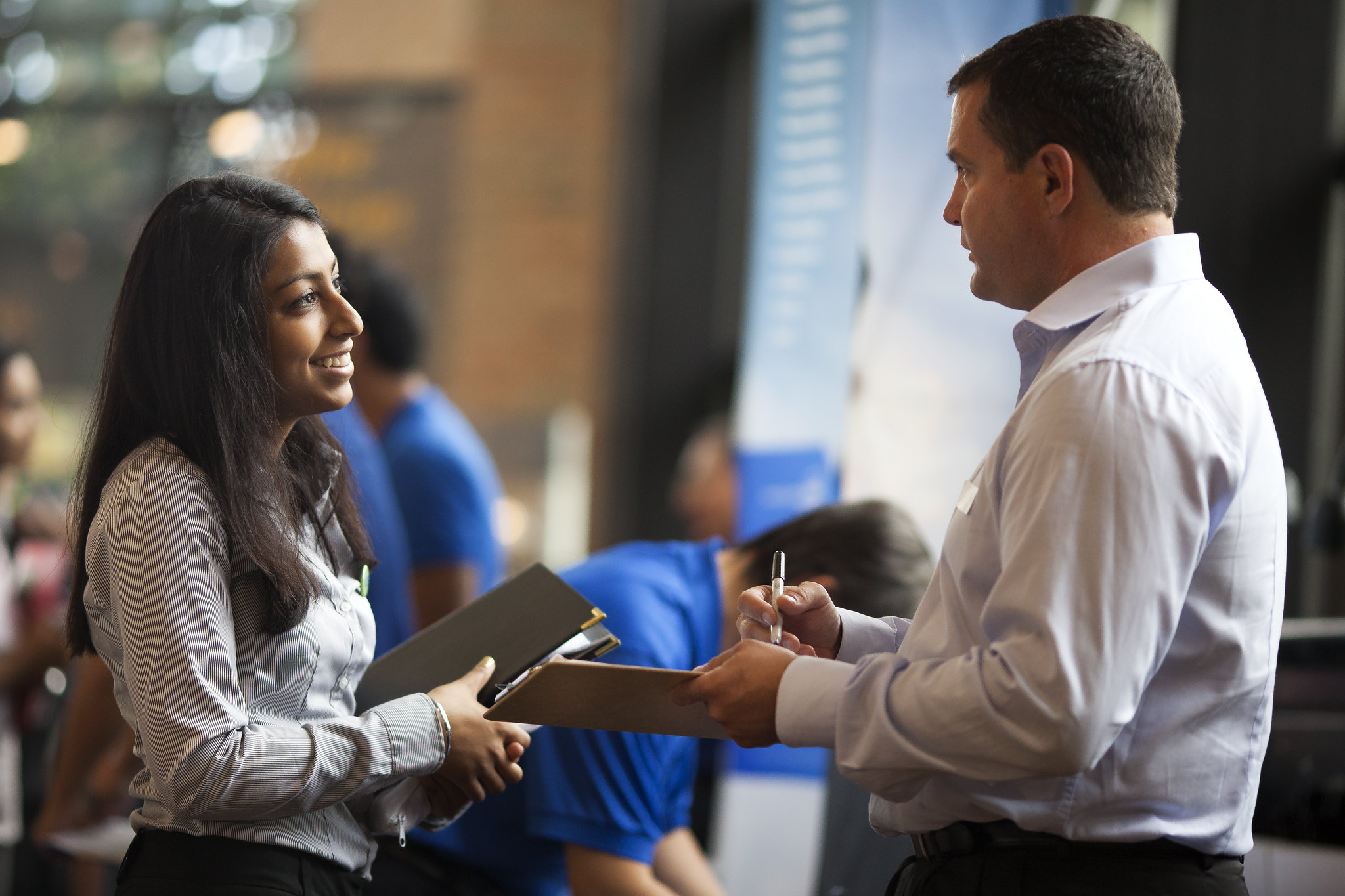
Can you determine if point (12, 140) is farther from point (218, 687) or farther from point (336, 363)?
point (218, 687)

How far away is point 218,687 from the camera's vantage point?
1.17 metres

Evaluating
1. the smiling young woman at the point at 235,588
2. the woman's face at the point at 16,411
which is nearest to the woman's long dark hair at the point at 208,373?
the smiling young woman at the point at 235,588

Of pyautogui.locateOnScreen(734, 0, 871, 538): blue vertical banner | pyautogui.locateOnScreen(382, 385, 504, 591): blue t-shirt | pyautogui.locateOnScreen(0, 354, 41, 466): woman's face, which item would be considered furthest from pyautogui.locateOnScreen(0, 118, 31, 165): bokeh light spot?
pyautogui.locateOnScreen(734, 0, 871, 538): blue vertical banner

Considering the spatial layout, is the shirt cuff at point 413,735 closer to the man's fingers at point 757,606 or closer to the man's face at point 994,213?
the man's fingers at point 757,606

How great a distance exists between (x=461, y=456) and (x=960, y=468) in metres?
1.30

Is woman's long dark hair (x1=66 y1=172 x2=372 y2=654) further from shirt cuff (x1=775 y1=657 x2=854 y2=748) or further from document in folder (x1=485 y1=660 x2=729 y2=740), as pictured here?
shirt cuff (x1=775 y1=657 x2=854 y2=748)

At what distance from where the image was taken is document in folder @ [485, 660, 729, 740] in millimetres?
1198

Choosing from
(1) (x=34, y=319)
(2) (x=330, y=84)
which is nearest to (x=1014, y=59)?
(2) (x=330, y=84)

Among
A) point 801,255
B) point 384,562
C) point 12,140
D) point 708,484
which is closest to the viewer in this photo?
point 384,562

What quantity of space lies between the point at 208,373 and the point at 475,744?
1.61 feet

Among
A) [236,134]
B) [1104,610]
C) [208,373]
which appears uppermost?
[236,134]

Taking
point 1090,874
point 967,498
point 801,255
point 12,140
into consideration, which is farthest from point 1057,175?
point 12,140

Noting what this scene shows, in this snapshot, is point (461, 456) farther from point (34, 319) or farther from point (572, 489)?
point (34, 319)

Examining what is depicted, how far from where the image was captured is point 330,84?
6.80 m
